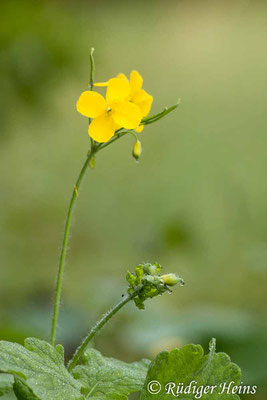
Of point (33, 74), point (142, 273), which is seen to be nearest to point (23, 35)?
point (33, 74)

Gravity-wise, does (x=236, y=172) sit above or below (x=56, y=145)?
below

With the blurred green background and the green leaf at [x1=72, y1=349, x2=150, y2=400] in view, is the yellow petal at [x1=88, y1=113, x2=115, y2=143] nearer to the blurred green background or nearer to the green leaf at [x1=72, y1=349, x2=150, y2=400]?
the green leaf at [x1=72, y1=349, x2=150, y2=400]

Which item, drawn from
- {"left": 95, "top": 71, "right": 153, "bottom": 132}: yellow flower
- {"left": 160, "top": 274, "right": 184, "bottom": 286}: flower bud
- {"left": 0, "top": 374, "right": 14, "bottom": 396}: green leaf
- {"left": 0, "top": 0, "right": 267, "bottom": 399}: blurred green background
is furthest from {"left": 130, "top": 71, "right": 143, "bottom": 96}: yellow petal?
{"left": 0, "top": 0, "right": 267, "bottom": 399}: blurred green background

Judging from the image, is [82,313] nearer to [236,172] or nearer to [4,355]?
[4,355]

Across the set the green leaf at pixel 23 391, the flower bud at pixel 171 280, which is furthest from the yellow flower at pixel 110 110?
the green leaf at pixel 23 391

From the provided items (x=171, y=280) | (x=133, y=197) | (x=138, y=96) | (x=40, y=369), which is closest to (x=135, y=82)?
(x=138, y=96)

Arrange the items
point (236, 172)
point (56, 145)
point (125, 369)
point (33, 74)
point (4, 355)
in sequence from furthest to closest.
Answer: point (56, 145)
point (236, 172)
point (33, 74)
point (125, 369)
point (4, 355)
